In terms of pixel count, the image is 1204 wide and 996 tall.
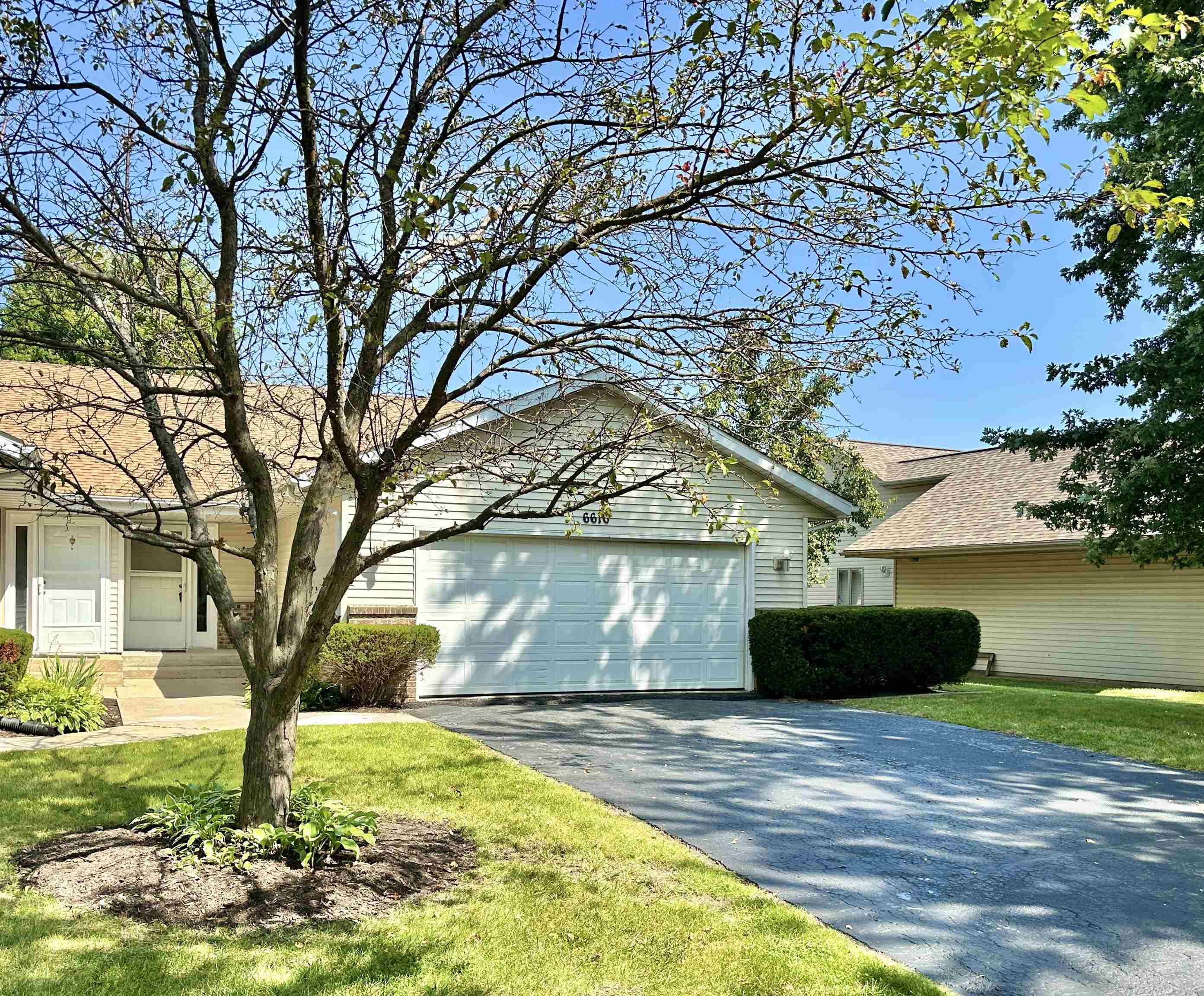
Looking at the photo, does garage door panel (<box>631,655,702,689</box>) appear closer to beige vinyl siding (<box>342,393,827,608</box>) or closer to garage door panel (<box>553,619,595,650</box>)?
garage door panel (<box>553,619,595,650</box>)

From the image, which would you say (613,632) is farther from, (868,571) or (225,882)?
(868,571)

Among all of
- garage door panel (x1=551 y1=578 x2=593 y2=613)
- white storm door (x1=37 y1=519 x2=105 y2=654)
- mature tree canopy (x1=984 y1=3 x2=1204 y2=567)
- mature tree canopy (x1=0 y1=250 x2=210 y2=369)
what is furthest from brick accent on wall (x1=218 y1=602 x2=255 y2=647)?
mature tree canopy (x1=984 y1=3 x2=1204 y2=567)

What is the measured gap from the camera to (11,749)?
28.6 feet

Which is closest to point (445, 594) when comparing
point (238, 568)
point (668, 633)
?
point (668, 633)

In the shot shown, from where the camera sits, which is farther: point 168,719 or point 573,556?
point 573,556

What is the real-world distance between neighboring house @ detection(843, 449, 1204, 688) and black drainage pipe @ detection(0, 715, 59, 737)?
15.9 m

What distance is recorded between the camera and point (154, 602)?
1622 cm

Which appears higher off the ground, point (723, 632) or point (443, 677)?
point (723, 632)

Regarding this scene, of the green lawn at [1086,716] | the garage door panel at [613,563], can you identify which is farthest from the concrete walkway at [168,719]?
the green lawn at [1086,716]

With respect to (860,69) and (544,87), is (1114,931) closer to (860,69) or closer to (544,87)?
(860,69)

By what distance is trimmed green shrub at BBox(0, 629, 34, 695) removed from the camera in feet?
33.2

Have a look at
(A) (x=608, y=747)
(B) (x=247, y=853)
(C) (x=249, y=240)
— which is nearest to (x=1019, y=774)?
(A) (x=608, y=747)

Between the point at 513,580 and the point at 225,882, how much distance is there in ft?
27.6

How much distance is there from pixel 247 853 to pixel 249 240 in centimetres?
346
